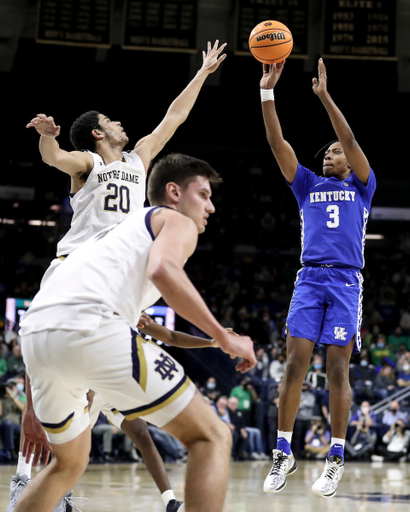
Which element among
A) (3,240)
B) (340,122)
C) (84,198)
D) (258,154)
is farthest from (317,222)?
(258,154)

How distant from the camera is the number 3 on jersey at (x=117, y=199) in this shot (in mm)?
5383

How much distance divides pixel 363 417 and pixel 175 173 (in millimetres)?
12367

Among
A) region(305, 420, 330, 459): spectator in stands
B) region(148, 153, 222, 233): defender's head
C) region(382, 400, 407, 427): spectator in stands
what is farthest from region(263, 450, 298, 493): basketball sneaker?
region(382, 400, 407, 427): spectator in stands

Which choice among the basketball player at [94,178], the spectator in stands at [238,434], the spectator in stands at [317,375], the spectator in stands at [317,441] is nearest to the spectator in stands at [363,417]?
the spectator in stands at [317,441]

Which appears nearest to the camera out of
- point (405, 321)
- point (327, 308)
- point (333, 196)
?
point (327, 308)

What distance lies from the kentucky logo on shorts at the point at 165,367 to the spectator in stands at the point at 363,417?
12361 millimetres

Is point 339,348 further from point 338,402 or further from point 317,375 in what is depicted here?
point 317,375

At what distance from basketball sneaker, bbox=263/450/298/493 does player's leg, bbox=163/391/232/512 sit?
2288 millimetres

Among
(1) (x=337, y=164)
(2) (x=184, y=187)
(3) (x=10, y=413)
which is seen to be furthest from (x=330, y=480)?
(3) (x=10, y=413)

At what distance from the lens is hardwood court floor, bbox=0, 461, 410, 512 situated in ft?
23.5

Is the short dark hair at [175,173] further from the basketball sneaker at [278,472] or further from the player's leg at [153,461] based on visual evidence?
the basketball sneaker at [278,472]

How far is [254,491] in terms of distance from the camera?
8773 mm

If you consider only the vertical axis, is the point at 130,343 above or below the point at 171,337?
above

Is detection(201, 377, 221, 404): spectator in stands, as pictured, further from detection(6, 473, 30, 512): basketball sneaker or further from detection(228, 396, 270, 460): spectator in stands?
detection(6, 473, 30, 512): basketball sneaker
